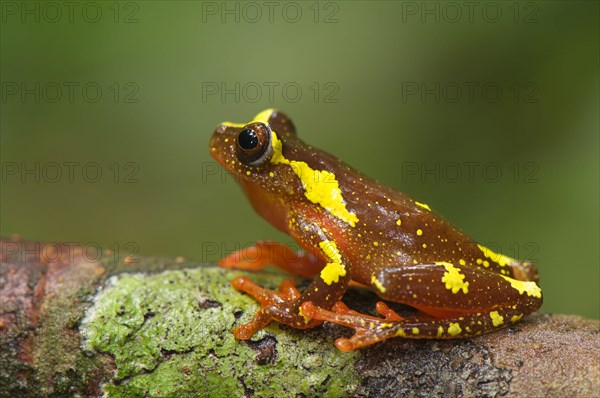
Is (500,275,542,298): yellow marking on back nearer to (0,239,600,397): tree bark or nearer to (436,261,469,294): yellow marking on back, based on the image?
(0,239,600,397): tree bark

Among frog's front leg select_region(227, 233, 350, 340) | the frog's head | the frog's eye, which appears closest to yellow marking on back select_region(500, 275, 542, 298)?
frog's front leg select_region(227, 233, 350, 340)

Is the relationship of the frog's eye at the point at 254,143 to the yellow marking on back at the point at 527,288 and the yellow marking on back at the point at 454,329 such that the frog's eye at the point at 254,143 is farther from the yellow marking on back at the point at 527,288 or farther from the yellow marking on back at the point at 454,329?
the yellow marking on back at the point at 527,288

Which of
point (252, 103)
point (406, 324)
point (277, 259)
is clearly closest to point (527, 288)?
point (406, 324)

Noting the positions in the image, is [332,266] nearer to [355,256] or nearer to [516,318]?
[355,256]

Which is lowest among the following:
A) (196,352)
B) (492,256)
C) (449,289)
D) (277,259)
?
(196,352)

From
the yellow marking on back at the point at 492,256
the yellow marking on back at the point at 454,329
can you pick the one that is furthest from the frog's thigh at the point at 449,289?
the yellow marking on back at the point at 492,256
